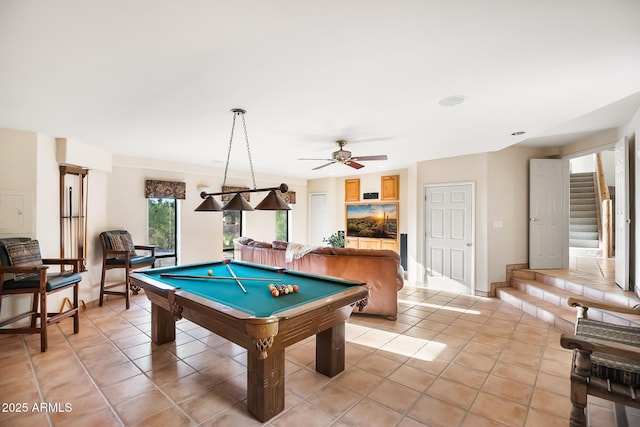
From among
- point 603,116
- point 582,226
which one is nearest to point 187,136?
point 603,116

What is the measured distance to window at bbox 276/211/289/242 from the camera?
321 inches

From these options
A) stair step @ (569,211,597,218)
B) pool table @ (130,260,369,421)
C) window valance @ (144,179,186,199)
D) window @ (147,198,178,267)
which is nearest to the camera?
pool table @ (130,260,369,421)

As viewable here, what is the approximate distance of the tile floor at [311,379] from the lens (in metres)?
2.11

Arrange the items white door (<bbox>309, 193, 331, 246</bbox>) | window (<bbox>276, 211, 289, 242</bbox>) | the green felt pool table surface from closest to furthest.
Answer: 1. the green felt pool table surface
2. window (<bbox>276, 211, 289, 242</bbox>)
3. white door (<bbox>309, 193, 331, 246</bbox>)

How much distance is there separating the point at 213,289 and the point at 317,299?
1.02 metres

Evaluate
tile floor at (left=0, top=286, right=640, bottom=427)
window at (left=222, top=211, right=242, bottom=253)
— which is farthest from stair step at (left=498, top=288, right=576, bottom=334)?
window at (left=222, top=211, right=242, bottom=253)

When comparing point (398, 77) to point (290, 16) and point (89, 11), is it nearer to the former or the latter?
point (290, 16)

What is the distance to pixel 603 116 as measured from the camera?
3.71m

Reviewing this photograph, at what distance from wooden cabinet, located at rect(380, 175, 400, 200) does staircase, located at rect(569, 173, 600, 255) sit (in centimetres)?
441

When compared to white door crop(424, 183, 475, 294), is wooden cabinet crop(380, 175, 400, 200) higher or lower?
higher

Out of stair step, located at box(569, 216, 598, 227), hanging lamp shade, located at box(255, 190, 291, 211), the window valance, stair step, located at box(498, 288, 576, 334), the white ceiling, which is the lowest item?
stair step, located at box(498, 288, 576, 334)

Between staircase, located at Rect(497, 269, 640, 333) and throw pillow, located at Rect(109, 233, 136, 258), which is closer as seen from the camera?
staircase, located at Rect(497, 269, 640, 333)

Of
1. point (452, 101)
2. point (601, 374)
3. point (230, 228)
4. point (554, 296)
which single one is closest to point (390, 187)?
point (554, 296)

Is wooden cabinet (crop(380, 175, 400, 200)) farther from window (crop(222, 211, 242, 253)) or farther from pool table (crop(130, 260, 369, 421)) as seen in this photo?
pool table (crop(130, 260, 369, 421))
